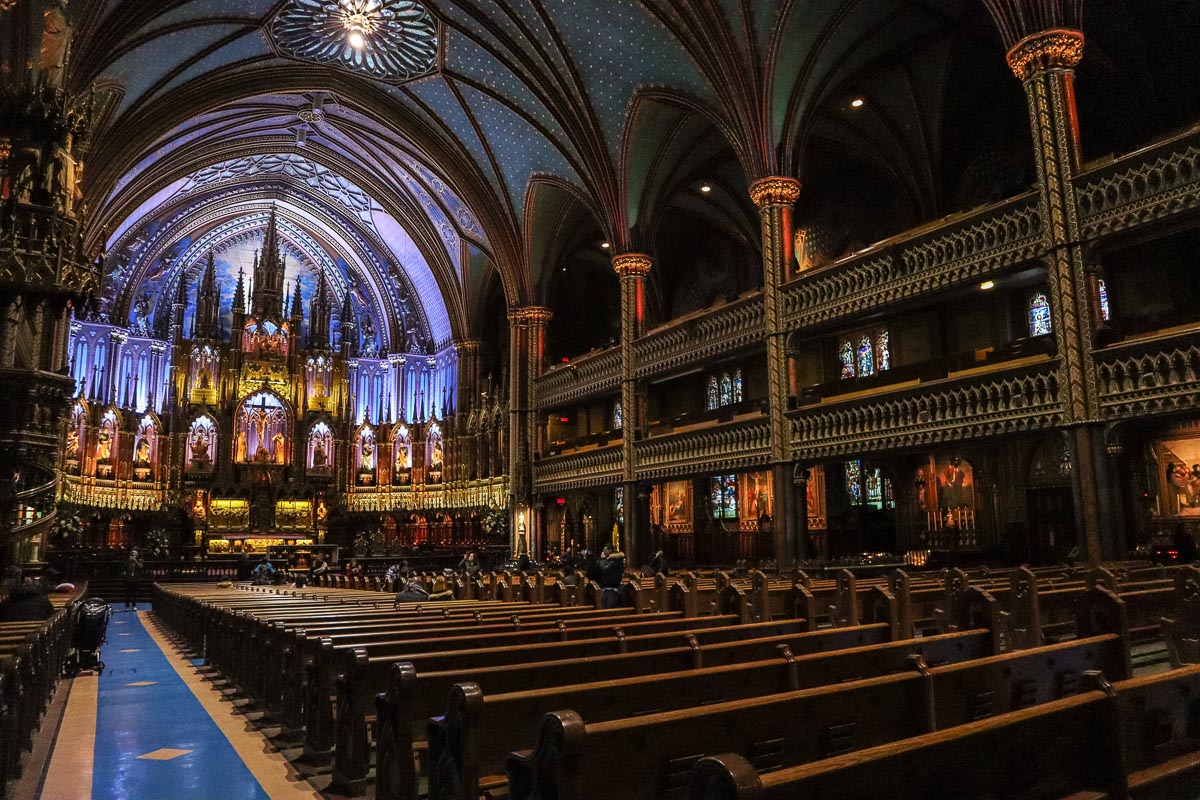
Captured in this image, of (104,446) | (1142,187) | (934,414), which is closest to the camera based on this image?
(1142,187)

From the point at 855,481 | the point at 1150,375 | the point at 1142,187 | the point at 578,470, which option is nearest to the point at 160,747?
the point at 1150,375

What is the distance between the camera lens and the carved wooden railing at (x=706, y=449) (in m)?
20.2

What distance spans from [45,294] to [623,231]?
17884mm

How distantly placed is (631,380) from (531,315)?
6.87m

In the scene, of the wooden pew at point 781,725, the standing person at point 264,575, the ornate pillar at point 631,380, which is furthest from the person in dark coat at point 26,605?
the ornate pillar at point 631,380

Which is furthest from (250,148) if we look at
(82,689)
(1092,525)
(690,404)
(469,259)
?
(1092,525)

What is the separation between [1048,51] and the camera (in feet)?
48.0

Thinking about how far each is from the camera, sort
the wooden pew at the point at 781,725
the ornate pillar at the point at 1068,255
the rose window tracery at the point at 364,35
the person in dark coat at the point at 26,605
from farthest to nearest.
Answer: the rose window tracery at the point at 364,35 < the ornate pillar at the point at 1068,255 < the person in dark coat at the point at 26,605 < the wooden pew at the point at 781,725

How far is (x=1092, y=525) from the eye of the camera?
43.6 ft

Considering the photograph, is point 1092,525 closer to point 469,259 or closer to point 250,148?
point 469,259

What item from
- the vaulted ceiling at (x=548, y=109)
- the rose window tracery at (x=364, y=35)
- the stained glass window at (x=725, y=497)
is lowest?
the stained glass window at (x=725, y=497)

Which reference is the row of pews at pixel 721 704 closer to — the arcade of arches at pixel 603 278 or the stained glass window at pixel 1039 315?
the arcade of arches at pixel 603 278

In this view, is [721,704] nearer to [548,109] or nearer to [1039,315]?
[1039,315]

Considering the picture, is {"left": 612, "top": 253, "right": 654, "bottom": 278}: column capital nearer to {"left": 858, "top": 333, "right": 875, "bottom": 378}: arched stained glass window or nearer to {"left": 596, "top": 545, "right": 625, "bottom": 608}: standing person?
{"left": 858, "top": 333, "right": 875, "bottom": 378}: arched stained glass window
